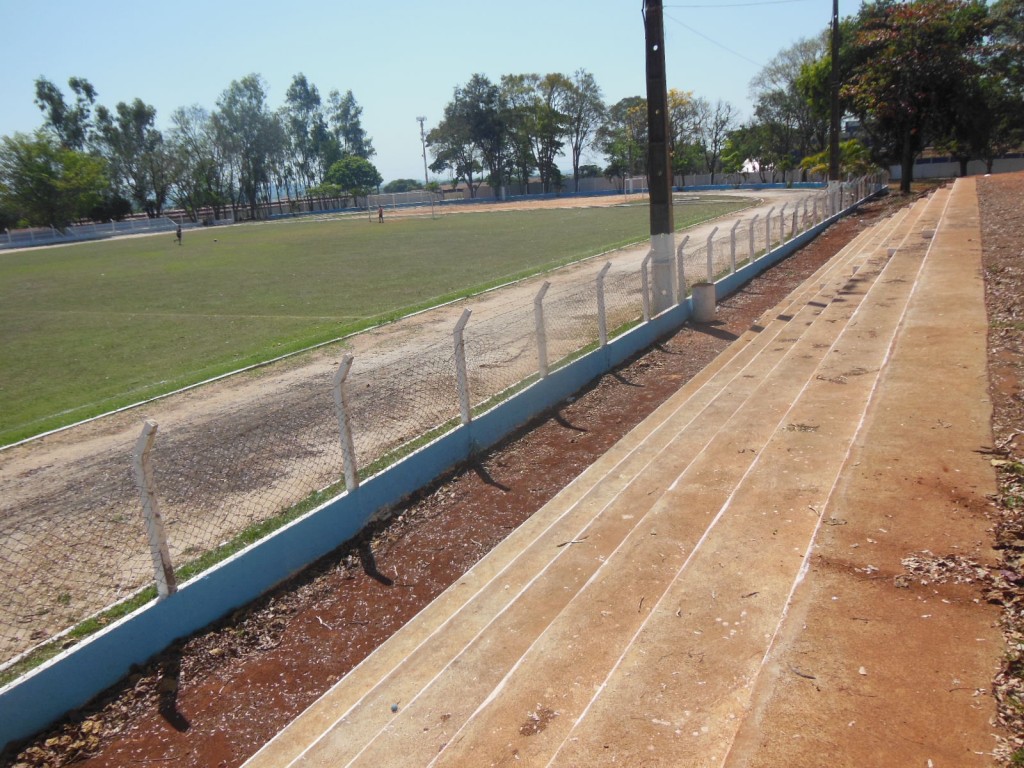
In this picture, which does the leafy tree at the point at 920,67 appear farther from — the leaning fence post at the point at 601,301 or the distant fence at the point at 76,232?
the distant fence at the point at 76,232

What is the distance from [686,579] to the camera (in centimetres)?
482

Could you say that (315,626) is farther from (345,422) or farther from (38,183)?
(38,183)

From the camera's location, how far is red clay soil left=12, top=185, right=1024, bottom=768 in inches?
179

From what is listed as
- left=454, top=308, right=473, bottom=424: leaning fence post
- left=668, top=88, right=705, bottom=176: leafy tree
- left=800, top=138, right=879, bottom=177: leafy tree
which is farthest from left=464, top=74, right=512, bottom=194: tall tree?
left=454, top=308, right=473, bottom=424: leaning fence post

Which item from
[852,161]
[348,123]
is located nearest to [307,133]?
[348,123]

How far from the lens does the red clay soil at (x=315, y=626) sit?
4547mm

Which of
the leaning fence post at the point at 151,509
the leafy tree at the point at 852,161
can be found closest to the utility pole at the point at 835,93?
the leafy tree at the point at 852,161

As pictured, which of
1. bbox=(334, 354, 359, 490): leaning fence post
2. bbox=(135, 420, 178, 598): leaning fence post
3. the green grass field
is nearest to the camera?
bbox=(135, 420, 178, 598): leaning fence post

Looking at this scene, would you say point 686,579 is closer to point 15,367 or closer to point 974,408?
point 974,408

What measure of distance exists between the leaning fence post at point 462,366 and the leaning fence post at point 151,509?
10.6 feet

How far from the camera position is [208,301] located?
20.8m

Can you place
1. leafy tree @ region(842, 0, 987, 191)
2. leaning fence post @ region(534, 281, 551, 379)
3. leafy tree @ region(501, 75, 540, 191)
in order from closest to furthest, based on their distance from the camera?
leaning fence post @ region(534, 281, 551, 379), leafy tree @ region(842, 0, 987, 191), leafy tree @ region(501, 75, 540, 191)

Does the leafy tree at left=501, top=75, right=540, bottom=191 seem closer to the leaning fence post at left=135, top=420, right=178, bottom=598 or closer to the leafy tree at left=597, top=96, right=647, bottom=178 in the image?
the leafy tree at left=597, top=96, right=647, bottom=178

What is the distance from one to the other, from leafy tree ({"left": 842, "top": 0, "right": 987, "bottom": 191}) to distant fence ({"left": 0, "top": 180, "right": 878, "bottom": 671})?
3247cm
